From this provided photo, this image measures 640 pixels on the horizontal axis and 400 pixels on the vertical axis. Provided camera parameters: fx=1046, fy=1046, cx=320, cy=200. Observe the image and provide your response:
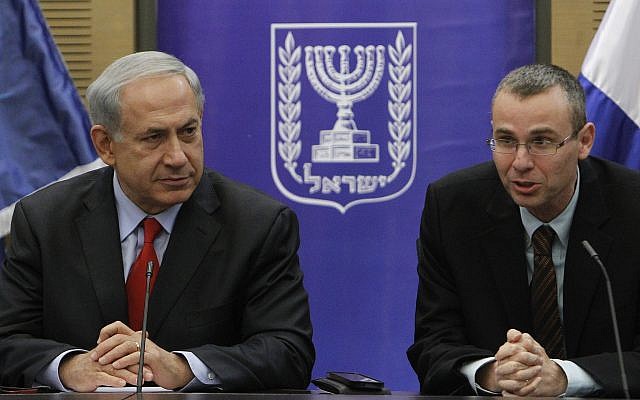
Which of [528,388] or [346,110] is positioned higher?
[346,110]

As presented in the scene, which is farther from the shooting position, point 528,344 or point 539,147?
point 539,147

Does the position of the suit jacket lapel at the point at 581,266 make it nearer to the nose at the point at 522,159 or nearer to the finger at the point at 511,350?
the nose at the point at 522,159

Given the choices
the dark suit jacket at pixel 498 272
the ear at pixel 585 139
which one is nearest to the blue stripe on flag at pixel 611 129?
the dark suit jacket at pixel 498 272

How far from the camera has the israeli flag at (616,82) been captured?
411 centimetres

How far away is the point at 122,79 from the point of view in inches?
118

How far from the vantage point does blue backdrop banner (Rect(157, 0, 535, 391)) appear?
4734 millimetres

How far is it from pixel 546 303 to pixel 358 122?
1865 mm

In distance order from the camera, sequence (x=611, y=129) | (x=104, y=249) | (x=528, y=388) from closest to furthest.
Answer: (x=528, y=388), (x=104, y=249), (x=611, y=129)

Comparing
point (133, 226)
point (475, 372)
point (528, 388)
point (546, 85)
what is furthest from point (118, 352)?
point (546, 85)

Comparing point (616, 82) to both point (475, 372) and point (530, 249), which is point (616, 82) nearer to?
point (530, 249)

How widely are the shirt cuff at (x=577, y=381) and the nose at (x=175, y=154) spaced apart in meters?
1.18

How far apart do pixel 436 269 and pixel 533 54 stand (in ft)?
6.12

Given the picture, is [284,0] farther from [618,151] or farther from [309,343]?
[309,343]

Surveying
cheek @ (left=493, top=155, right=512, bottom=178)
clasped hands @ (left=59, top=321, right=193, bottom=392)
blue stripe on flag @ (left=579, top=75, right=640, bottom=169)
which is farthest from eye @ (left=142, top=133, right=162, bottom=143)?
blue stripe on flag @ (left=579, top=75, right=640, bottom=169)
